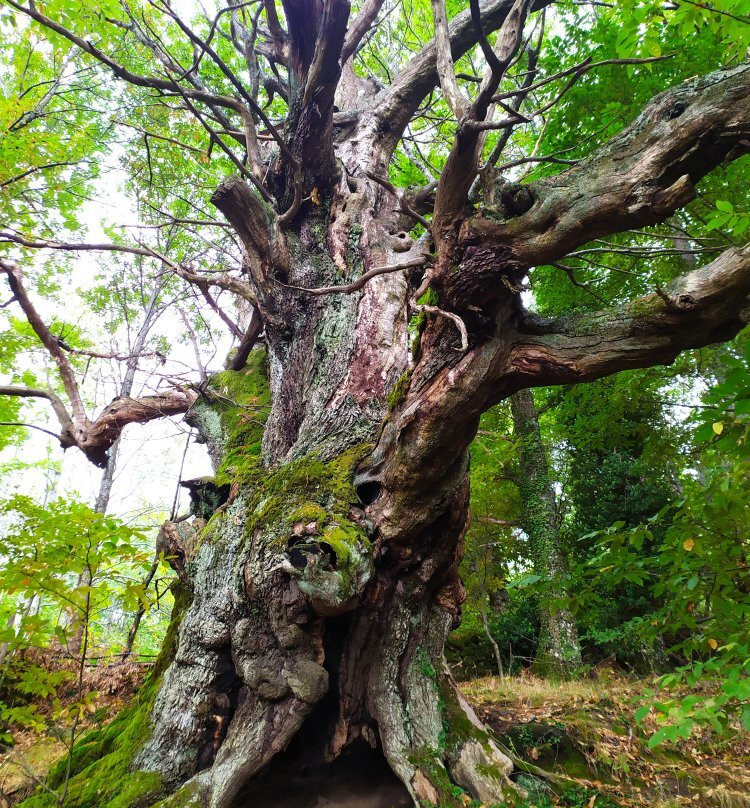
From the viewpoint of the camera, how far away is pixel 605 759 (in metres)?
3.00

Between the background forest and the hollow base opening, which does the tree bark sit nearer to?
the background forest

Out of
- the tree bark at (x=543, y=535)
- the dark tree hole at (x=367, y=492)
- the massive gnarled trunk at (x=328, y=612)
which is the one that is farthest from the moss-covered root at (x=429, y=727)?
the tree bark at (x=543, y=535)

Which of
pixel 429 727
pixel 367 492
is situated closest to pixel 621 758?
pixel 429 727

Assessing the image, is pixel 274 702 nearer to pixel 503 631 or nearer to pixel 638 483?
pixel 503 631

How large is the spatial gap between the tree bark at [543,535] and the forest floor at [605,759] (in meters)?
3.07

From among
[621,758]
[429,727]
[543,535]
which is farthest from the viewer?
[543,535]

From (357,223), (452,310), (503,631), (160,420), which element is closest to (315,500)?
(452,310)

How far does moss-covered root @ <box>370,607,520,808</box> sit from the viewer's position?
248 centimetres

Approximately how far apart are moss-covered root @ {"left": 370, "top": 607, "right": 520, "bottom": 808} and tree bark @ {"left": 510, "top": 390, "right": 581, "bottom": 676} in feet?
14.7

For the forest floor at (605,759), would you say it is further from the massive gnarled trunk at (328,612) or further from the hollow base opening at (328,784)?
the hollow base opening at (328,784)

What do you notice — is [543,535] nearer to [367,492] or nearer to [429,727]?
[429,727]

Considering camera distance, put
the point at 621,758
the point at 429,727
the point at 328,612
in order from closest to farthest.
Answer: the point at 328,612 → the point at 429,727 → the point at 621,758

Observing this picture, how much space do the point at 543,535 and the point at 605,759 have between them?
18.1ft

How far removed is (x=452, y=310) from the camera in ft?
7.75
